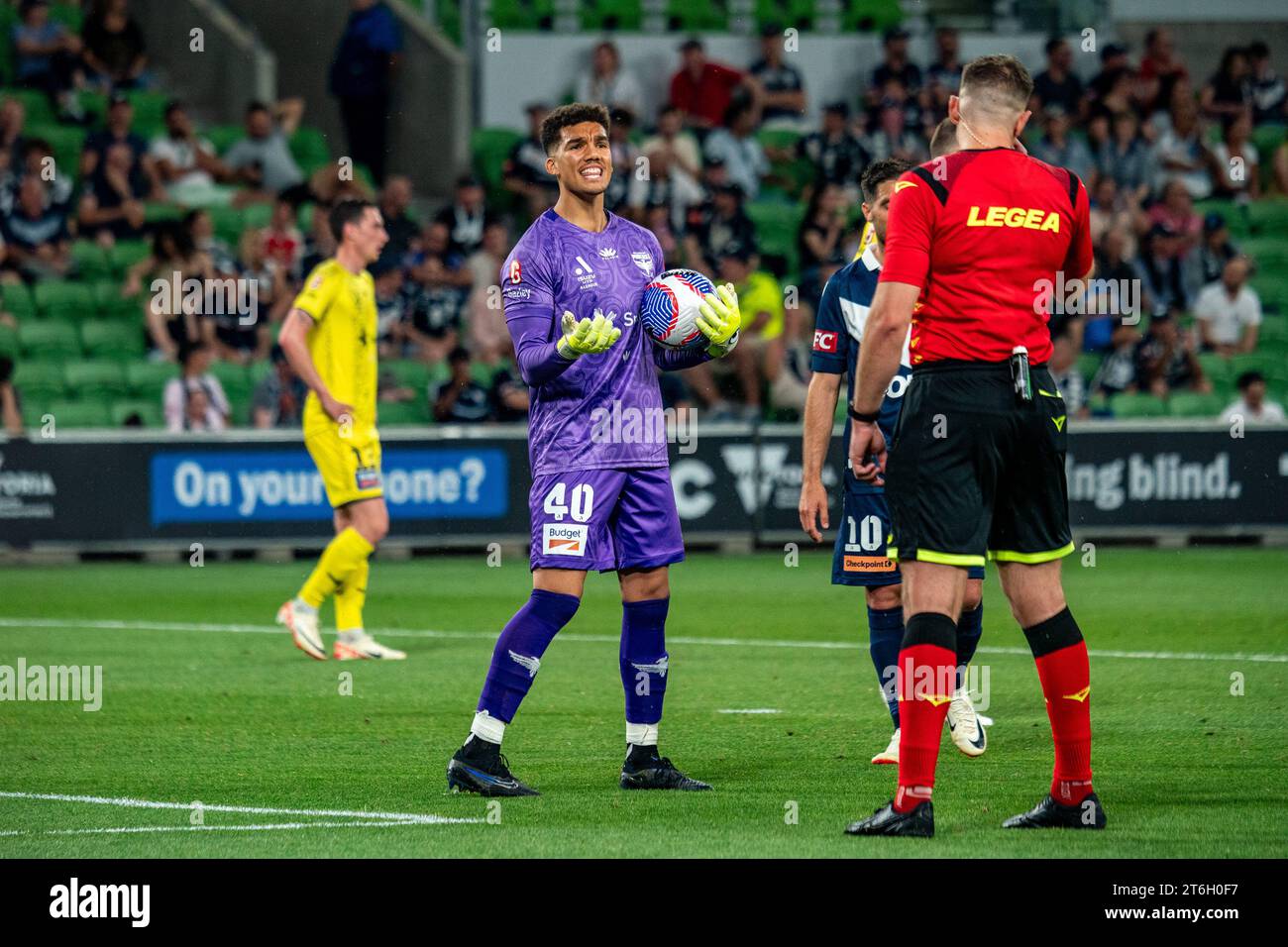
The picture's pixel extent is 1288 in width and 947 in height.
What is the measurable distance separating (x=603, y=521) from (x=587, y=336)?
79cm

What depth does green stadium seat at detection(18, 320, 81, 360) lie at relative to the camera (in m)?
20.7

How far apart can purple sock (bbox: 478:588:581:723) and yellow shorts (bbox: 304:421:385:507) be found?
14.9 feet

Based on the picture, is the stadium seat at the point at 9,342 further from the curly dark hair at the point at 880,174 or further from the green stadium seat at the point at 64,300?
the curly dark hair at the point at 880,174

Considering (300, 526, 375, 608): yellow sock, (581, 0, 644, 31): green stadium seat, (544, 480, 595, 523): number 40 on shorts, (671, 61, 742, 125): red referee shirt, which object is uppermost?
(581, 0, 644, 31): green stadium seat

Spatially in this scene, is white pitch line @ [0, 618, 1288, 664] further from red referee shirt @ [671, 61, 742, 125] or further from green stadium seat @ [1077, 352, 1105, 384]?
red referee shirt @ [671, 61, 742, 125]

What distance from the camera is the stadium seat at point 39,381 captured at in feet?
66.1

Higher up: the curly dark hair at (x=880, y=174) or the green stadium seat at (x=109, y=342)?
the curly dark hair at (x=880, y=174)

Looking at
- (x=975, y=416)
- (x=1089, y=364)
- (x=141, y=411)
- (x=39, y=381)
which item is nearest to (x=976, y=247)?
(x=975, y=416)

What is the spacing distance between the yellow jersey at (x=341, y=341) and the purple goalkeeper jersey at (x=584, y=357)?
4.48 m

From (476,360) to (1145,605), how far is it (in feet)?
27.6

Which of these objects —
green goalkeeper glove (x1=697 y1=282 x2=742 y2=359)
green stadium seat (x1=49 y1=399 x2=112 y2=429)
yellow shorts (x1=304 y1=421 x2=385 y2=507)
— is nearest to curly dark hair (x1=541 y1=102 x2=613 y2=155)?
green goalkeeper glove (x1=697 y1=282 x2=742 y2=359)

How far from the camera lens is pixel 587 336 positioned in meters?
6.84

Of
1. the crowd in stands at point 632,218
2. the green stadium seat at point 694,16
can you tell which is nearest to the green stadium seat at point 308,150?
the crowd in stands at point 632,218

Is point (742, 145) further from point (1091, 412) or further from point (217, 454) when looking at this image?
point (217, 454)
